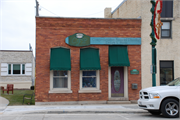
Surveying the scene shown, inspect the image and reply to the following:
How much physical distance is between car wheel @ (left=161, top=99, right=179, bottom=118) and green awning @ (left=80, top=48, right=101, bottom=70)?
214 inches

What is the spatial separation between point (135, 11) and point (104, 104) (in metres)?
6.85

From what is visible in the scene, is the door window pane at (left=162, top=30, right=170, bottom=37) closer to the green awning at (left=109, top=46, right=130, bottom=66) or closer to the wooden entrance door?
the green awning at (left=109, top=46, right=130, bottom=66)

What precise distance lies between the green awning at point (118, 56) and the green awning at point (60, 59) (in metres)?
2.71

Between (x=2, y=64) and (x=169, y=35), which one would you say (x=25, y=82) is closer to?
(x=2, y=64)

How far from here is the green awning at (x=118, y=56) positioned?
48.4 ft

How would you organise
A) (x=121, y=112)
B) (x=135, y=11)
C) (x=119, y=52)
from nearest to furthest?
(x=121, y=112) < (x=119, y=52) < (x=135, y=11)

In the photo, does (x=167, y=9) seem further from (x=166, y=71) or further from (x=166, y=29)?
(x=166, y=71)

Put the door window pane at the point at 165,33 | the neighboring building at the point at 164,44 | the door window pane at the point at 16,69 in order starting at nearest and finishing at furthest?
the neighboring building at the point at 164,44 → the door window pane at the point at 165,33 → the door window pane at the point at 16,69

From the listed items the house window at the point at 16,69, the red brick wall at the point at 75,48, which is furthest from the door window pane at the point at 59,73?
the house window at the point at 16,69

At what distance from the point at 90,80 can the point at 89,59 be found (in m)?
1.48

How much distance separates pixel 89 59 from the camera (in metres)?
14.8

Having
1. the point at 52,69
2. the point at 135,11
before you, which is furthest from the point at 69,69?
the point at 135,11

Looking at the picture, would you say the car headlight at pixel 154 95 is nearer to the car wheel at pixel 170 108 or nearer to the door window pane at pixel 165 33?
the car wheel at pixel 170 108

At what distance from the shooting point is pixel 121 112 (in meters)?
12.0
